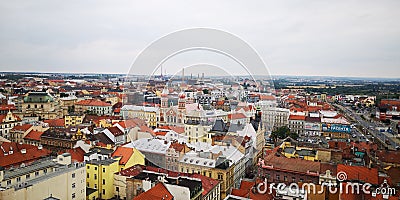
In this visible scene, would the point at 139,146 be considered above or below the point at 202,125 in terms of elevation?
below

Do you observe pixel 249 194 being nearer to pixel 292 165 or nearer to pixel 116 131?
pixel 292 165

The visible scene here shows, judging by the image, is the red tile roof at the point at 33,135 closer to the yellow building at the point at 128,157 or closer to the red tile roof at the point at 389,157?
the yellow building at the point at 128,157

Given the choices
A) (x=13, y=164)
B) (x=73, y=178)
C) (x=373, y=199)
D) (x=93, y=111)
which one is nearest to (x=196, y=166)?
(x=73, y=178)

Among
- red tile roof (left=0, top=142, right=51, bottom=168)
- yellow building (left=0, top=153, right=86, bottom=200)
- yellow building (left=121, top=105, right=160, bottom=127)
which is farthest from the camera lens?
yellow building (left=121, top=105, right=160, bottom=127)

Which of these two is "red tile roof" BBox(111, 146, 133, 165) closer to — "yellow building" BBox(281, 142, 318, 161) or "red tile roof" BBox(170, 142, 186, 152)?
"red tile roof" BBox(170, 142, 186, 152)

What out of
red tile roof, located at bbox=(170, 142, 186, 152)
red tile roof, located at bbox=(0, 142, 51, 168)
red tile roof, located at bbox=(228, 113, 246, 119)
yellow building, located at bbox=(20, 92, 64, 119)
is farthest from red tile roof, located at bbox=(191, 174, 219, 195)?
yellow building, located at bbox=(20, 92, 64, 119)

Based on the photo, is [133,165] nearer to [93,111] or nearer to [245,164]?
[245,164]
